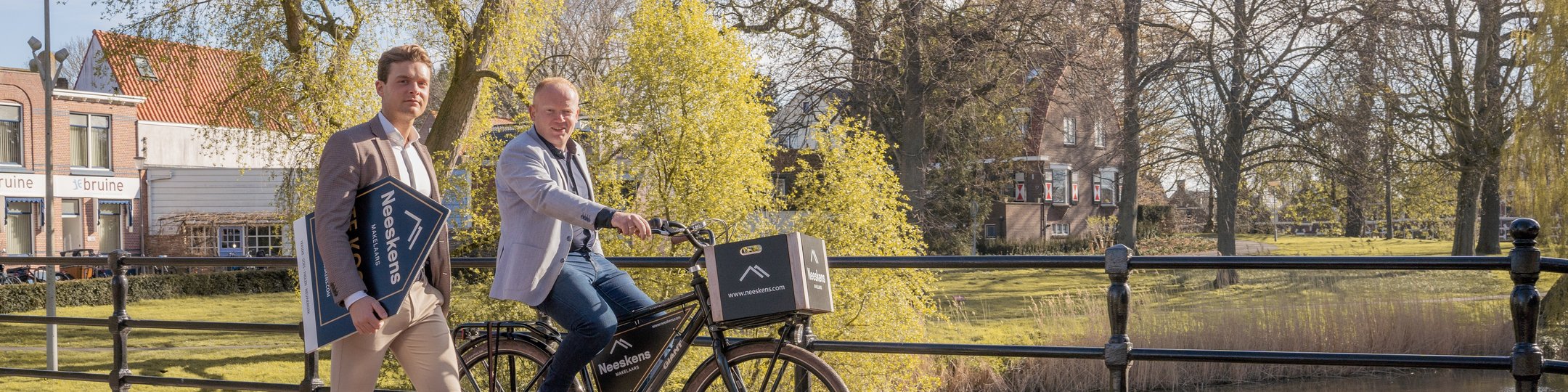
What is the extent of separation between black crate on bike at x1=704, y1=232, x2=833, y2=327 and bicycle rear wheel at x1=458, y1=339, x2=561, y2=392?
3.07 ft

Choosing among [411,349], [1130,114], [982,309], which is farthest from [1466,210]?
[411,349]

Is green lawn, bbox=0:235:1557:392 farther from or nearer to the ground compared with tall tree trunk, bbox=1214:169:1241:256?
nearer to the ground

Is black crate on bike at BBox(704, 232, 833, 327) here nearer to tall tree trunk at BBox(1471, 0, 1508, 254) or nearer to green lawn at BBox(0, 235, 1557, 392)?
green lawn at BBox(0, 235, 1557, 392)

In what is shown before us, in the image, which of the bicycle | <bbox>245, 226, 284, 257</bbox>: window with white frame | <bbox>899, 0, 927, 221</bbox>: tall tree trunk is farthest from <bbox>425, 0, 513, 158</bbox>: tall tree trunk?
<bbox>245, 226, 284, 257</bbox>: window with white frame

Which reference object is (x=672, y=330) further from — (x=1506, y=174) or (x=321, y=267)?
(x=1506, y=174)

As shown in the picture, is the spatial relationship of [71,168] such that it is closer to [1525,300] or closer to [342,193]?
[342,193]

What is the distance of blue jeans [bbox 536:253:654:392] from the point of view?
3.89 m

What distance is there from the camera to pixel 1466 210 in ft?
86.1

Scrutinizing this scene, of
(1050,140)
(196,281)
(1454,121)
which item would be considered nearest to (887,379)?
(1454,121)

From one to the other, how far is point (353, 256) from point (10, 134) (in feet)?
117

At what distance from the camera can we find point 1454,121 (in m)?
24.7

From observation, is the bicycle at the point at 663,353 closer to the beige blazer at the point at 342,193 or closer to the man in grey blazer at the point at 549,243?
the man in grey blazer at the point at 549,243

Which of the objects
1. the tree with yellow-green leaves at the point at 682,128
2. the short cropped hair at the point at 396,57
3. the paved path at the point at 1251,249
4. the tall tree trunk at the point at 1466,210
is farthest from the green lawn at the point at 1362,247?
the short cropped hair at the point at 396,57

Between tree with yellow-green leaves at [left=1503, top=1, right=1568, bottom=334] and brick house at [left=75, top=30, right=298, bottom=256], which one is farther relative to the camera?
brick house at [left=75, top=30, right=298, bottom=256]
